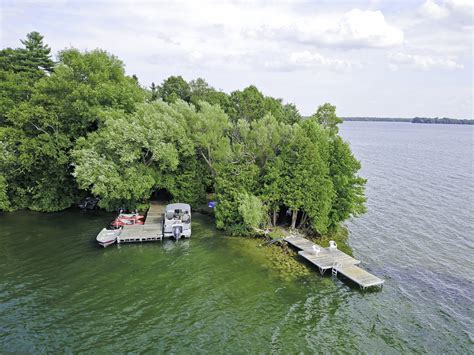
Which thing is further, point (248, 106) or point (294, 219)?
point (248, 106)

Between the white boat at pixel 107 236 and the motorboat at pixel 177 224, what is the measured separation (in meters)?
4.30

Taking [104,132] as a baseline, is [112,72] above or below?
above

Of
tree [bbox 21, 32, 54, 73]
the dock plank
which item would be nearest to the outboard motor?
the dock plank

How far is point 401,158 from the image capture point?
8856 centimetres

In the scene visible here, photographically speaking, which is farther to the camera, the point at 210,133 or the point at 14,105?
the point at 14,105

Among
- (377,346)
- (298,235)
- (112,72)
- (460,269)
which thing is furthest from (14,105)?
(460,269)

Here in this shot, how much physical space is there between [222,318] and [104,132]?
23.1 m

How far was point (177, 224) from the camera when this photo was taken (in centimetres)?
3064

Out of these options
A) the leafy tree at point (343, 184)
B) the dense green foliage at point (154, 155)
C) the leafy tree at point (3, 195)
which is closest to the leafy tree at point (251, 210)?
the dense green foliage at point (154, 155)

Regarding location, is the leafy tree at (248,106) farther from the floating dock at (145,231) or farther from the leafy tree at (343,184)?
the floating dock at (145,231)

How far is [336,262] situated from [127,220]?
793 inches

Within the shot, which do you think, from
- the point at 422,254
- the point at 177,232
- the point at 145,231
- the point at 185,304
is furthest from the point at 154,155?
the point at 422,254

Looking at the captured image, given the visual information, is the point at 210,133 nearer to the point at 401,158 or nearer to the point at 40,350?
the point at 40,350

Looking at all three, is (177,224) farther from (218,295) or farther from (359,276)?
(359,276)
